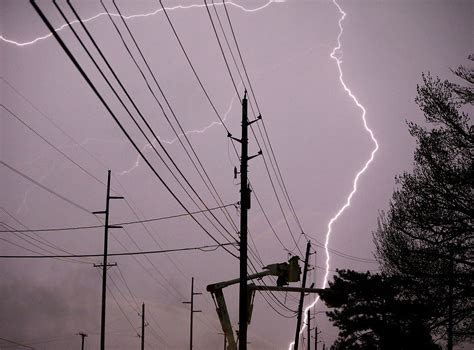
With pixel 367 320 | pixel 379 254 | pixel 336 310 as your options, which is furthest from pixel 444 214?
pixel 379 254

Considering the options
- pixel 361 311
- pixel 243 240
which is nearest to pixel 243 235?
pixel 243 240

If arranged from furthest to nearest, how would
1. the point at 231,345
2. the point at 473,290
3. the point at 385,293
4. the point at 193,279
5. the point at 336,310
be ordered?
Result: the point at 193,279 < the point at 336,310 < the point at 385,293 < the point at 231,345 < the point at 473,290

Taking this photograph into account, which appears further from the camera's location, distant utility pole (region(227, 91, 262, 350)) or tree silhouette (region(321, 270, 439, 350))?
tree silhouette (region(321, 270, 439, 350))

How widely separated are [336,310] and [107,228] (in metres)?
12.4

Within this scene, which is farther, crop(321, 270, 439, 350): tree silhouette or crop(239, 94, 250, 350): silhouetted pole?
crop(321, 270, 439, 350): tree silhouette

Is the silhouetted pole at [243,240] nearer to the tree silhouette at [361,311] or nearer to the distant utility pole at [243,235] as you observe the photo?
the distant utility pole at [243,235]

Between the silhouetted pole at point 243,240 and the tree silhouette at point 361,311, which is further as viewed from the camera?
the tree silhouette at point 361,311

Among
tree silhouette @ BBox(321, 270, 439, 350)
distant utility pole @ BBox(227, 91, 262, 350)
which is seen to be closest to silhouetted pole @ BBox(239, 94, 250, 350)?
distant utility pole @ BBox(227, 91, 262, 350)

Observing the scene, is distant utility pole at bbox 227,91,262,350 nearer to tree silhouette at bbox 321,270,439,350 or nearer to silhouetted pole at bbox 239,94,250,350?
silhouetted pole at bbox 239,94,250,350

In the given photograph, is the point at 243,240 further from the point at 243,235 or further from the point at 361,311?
the point at 361,311

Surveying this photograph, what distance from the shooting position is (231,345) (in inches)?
709

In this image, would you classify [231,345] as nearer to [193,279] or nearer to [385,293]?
[385,293]

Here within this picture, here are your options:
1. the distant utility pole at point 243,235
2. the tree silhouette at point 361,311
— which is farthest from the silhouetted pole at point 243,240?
the tree silhouette at point 361,311

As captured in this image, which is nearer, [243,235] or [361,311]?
[243,235]
